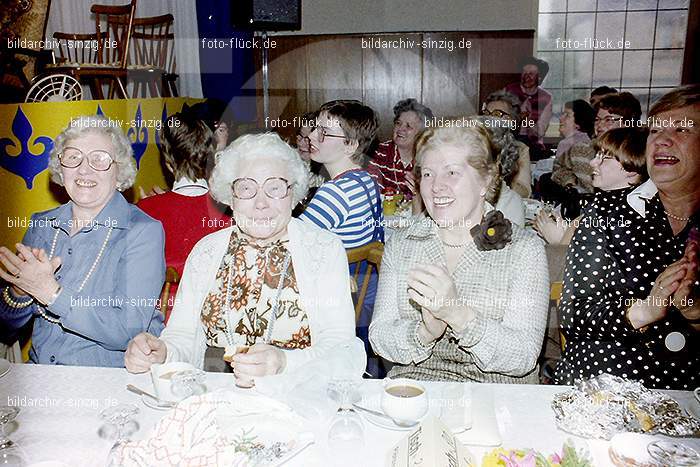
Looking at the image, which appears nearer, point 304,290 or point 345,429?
point 345,429

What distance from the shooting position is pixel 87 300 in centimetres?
186

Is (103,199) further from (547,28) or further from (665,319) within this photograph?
(547,28)

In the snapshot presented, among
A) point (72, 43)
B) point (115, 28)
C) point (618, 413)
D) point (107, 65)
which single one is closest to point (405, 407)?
point (618, 413)

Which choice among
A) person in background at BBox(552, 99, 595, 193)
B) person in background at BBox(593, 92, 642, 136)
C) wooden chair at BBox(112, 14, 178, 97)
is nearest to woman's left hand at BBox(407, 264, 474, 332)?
person in background at BBox(593, 92, 642, 136)

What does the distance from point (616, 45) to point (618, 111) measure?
4.46m

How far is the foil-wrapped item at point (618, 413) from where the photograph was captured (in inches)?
49.1

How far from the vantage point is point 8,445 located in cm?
122

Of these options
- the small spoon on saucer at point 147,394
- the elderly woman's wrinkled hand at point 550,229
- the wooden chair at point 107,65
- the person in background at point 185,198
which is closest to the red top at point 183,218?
the person in background at point 185,198

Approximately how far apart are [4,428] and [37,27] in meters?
4.21

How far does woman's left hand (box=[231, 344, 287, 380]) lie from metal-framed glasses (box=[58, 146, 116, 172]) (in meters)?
0.90

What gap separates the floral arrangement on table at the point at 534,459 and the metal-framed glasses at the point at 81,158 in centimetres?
152

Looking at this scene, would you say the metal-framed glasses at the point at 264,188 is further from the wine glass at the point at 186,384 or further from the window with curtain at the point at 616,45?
the window with curtain at the point at 616,45

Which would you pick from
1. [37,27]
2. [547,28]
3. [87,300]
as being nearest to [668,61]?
[547,28]

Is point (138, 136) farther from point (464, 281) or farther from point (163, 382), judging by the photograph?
point (163, 382)
